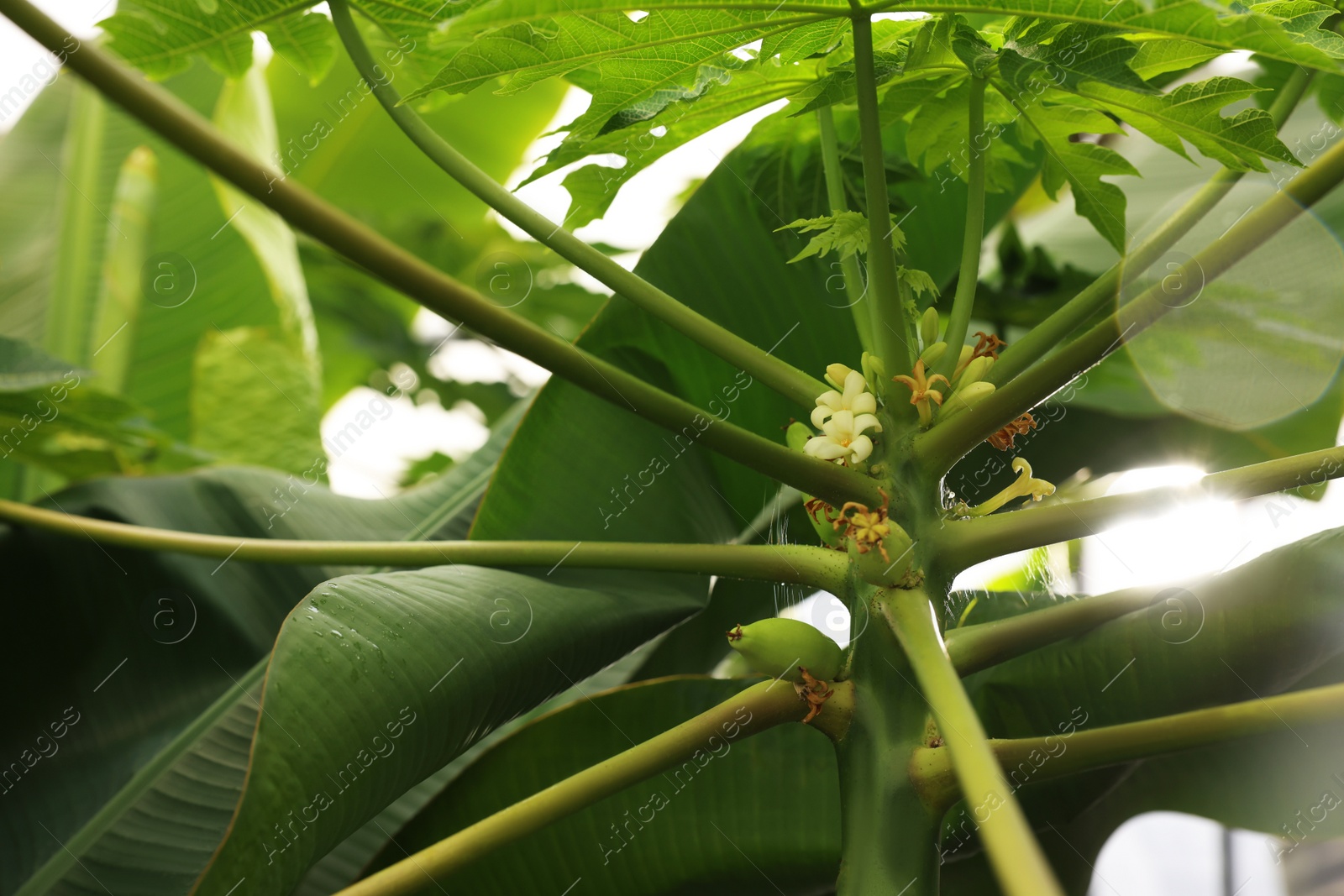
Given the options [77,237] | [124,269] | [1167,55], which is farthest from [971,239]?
[77,237]

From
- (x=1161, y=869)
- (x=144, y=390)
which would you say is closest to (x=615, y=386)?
(x=1161, y=869)

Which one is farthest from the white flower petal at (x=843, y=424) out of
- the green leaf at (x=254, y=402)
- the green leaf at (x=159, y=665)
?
the green leaf at (x=254, y=402)

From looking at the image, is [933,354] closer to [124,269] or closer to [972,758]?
[972,758]

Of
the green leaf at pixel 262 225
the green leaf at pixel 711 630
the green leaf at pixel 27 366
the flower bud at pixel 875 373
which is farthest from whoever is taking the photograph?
the green leaf at pixel 262 225

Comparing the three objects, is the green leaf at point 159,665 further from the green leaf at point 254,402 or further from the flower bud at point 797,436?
the flower bud at point 797,436

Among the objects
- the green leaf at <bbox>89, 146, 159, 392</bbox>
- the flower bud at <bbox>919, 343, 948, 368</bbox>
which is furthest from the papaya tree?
the green leaf at <bbox>89, 146, 159, 392</bbox>

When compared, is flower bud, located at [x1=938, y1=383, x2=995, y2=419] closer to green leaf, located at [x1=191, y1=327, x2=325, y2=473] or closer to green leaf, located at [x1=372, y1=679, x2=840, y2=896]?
green leaf, located at [x1=372, y1=679, x2=840, y2=896]
